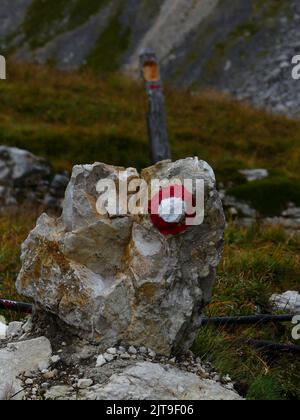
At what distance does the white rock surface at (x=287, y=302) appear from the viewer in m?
6.50

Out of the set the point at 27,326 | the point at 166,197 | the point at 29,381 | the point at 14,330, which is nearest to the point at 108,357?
the point at 29,381

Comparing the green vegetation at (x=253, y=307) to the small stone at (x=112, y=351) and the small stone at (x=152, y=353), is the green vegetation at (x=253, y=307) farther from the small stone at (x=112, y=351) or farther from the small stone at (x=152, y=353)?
the small stone at (x=112, y=351)

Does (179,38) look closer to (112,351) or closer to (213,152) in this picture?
(213,152)

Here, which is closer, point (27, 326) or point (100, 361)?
point (100, 361)

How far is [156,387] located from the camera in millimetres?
3789

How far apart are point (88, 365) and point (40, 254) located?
915 millimetres

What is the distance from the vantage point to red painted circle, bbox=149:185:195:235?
4.04 metres

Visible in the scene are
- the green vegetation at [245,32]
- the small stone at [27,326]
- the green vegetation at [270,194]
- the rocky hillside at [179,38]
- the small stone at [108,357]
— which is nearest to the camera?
the small stone at [108,357]

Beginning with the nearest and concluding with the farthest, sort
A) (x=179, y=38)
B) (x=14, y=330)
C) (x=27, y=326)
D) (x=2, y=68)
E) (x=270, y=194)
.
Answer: (x=27, y=326) → (x=14, y=330) → (x=270, y=194) → (x=2, y=68) → (x=179, y=38)

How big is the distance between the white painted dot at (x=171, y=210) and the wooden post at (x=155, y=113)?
9078mm

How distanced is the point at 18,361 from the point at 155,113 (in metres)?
9.83

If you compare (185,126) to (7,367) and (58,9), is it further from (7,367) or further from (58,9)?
(58,9)

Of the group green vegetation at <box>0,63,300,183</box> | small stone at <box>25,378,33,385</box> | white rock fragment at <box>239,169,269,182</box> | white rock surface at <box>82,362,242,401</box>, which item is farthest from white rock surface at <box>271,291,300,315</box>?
white rock fragment at <box>239,169,269,182</box>

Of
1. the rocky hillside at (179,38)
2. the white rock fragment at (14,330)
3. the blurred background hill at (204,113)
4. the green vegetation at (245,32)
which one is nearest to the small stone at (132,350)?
the blurred background hill at (204,113)
